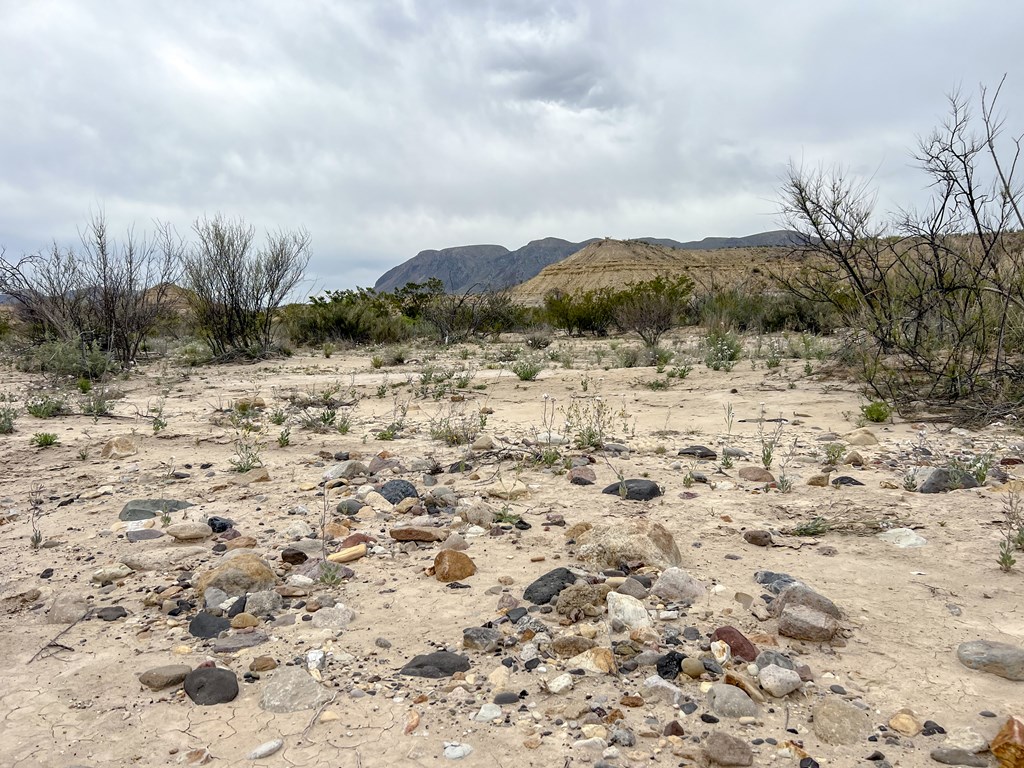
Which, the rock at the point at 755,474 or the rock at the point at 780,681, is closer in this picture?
the rock at the point at 780,681

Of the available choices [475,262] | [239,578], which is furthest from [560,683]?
[475,262]

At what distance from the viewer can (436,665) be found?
197 cm

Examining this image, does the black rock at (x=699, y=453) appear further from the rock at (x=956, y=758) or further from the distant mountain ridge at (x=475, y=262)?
the distant mountain ridge at (x=475, y=262)

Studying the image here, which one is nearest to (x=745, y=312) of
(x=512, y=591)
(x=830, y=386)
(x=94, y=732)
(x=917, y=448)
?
(x=830, y=386)

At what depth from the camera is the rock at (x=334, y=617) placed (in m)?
2.26

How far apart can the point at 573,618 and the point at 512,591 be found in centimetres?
35

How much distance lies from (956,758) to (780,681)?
42cm

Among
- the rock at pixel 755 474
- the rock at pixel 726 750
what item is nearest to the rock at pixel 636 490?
the rock at pixel 755 474

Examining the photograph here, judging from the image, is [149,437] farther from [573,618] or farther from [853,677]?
[853,677]

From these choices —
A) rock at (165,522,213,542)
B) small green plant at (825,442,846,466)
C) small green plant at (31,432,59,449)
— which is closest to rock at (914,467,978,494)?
small green plant at (825,442,846,466)

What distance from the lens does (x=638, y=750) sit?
1580 millimetres

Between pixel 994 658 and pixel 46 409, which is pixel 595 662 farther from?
pixel 46 409

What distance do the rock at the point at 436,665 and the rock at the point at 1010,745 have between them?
4.49ft

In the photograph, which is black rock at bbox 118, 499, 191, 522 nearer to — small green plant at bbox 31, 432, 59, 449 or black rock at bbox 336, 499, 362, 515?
black rock at bbox 336, 499, 362, 515
